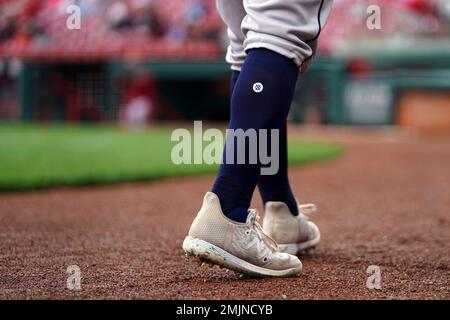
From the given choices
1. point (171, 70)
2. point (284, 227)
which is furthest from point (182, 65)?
point (284, 227)

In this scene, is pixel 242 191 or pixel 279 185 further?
pixel 279 185

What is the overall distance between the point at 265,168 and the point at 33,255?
0.56 m

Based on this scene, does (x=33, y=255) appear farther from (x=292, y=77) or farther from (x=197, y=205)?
(x=197, y=205)

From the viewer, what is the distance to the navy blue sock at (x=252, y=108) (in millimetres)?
1405

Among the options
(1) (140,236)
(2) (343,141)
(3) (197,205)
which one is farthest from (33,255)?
(2) (343,141)

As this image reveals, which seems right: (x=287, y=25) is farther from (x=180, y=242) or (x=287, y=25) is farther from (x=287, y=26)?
(x=180, y=242)

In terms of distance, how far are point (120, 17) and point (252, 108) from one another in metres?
11.8

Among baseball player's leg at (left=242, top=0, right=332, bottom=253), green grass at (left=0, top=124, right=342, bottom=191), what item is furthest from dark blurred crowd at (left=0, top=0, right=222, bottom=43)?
baseball player's leg at (left=242, top=0, right=332, bottom=253)

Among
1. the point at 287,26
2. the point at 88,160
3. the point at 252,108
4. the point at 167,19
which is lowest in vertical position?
the point at 88,160

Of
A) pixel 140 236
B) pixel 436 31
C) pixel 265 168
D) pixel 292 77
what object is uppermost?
pixel 436 31

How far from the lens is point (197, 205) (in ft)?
10.3

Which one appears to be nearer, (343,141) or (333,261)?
(333,261)

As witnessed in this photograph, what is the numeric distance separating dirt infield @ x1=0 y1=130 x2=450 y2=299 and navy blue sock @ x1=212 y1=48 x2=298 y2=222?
0.16 m

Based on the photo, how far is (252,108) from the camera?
4.62 feet
